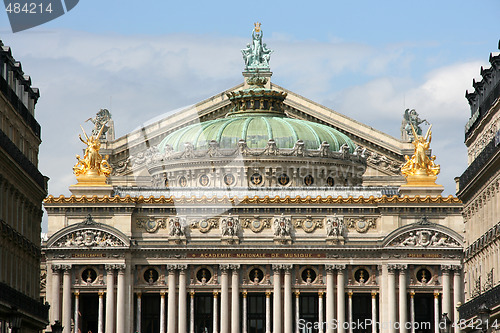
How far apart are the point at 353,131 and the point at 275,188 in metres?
32.5

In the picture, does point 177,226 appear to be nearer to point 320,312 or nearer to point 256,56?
point 320,312

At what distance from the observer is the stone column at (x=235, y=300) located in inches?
5930

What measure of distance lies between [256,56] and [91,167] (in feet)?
129

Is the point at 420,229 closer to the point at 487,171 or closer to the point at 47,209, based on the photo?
the point at 47,209

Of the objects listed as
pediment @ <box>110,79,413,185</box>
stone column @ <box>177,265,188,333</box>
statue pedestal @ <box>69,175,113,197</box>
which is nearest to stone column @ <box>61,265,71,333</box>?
statue pedestal @ <box>69,175,113,197</box>

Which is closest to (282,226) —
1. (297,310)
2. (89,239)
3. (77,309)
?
(297,310)

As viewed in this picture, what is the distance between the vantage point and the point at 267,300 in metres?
152

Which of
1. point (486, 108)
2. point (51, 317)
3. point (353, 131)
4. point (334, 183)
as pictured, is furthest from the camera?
point (353, 131)

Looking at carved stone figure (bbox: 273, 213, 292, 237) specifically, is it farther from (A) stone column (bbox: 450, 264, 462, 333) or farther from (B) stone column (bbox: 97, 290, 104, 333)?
(B) stone column (bbox: 97, 290, 104, 333)

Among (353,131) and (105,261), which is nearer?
(105,261)

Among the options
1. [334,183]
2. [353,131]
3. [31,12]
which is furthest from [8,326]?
[353,131]

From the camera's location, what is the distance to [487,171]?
9738 cm

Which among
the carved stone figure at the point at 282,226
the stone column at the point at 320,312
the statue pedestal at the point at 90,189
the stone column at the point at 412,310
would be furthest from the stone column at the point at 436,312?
the statue pedestal at the point at 90,189

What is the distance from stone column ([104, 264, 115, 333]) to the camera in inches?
5901
